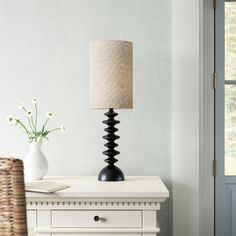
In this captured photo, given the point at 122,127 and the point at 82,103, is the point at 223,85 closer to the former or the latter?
the point at 122,127

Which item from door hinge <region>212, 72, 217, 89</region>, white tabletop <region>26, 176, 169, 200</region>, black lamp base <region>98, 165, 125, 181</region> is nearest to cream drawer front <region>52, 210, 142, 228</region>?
white tabletop <region>26, 176, 169, 200</region>

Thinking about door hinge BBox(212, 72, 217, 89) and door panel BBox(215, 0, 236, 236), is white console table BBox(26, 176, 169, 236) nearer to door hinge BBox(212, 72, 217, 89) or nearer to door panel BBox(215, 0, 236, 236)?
door panel BBox(215, 0, 236, 236)

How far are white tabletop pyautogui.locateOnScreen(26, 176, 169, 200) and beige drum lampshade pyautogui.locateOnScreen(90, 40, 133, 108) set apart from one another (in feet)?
1.37

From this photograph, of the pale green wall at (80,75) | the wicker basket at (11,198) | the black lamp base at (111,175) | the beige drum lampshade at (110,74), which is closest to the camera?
the wicker basket at (11,198)

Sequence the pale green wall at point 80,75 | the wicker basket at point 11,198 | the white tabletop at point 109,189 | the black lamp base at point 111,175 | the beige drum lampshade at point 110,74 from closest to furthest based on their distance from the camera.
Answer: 1. the wicker basket at point 11,198
2. the white tabletop at point 109,189
3. the beige drum lampshade at point 110,74
4. the black lamp base at point 111,175
5. the pale green wall at point 80,75

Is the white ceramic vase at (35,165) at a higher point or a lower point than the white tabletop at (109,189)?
higher

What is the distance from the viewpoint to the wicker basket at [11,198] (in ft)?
3.57

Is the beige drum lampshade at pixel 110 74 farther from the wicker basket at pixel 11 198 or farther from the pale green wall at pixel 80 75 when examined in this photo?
the wicker basket at pixel 11 198

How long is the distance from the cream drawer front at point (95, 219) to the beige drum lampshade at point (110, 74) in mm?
552

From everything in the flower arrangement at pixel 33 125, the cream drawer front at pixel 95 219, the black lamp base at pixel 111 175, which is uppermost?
the flower arrangement at pixel 33 125

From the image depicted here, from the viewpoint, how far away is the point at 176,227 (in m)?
2.82

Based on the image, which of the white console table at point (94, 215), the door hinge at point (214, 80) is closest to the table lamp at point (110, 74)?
the white console table at point (94, 215)

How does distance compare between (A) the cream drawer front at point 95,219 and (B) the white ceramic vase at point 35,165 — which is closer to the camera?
(A) the cream drawer front at point 95,219

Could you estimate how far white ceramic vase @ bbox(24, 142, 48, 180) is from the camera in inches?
101
